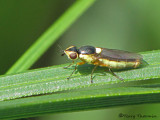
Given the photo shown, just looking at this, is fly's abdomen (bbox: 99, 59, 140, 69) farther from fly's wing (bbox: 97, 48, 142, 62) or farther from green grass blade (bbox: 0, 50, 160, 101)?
green grass blade (bbox: 0, 50, 160, 101)

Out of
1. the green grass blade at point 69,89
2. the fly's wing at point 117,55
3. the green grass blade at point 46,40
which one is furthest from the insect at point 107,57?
the green grass blade at point 46,40

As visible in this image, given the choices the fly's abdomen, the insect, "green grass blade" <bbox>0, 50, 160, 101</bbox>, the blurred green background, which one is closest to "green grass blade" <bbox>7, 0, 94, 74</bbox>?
the insect

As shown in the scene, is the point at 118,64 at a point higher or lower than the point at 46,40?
lower

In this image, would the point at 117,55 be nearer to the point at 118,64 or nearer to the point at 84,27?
the point at 118,64

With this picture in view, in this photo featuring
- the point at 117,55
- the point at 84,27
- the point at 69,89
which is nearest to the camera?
the point at 69,89

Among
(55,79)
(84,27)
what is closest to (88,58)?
(55,79)

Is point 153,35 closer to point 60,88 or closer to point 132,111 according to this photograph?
point 132,111

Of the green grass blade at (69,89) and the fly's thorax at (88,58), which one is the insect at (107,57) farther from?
the green grass blade at (69,89)

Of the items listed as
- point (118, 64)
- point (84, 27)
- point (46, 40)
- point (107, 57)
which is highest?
point (84, 27)
